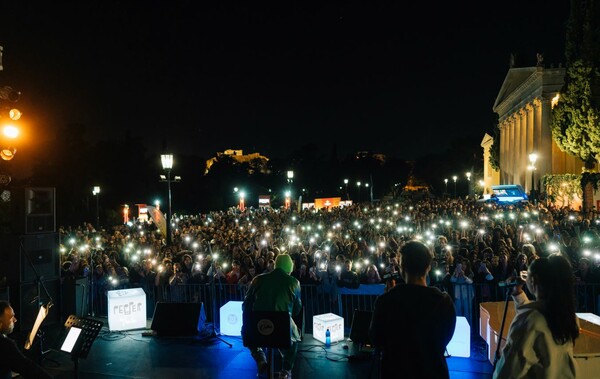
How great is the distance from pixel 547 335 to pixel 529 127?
55.4 metres

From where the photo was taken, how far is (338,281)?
974cm

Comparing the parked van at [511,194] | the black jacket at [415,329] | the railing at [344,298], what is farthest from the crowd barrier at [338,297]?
the parked van at [511,194]

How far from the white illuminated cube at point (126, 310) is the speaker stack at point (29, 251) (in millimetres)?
1239

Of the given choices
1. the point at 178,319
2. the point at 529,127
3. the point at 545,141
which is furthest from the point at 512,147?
the point at 178,319

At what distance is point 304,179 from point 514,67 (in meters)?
53.4

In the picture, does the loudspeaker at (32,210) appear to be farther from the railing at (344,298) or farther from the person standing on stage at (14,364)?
the person standing on stage at (14,364)

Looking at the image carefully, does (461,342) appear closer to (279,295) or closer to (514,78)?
(279,295)

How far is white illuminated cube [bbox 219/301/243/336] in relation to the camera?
29.3 ft

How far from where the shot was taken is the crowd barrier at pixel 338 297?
9000 mm

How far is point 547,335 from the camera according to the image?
3.17 m

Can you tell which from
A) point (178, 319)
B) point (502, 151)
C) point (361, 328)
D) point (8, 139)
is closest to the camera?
point (361, 328)

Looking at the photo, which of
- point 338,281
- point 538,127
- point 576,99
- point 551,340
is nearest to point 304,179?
point 538,127

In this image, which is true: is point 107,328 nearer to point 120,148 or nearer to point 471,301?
point 471,301

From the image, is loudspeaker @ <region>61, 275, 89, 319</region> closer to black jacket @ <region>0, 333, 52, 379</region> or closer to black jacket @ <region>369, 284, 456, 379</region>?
black jacket @ <region>0, 333, 52, 379</region>
